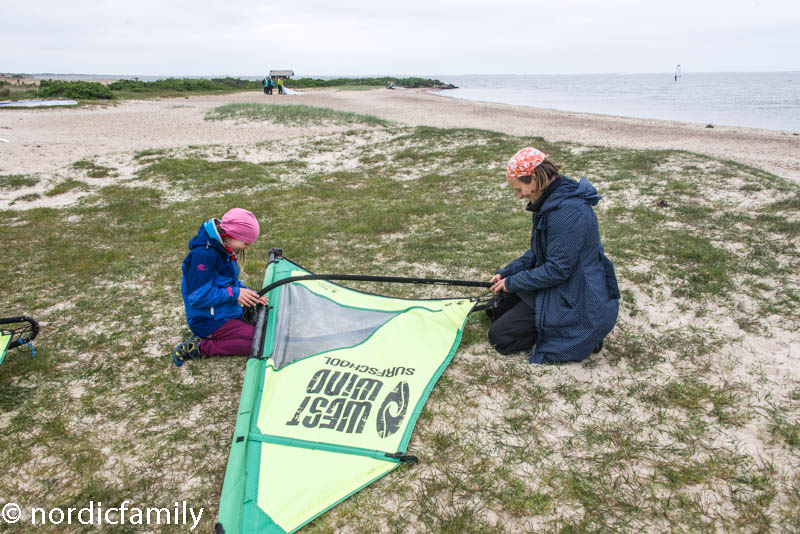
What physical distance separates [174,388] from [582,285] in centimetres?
340

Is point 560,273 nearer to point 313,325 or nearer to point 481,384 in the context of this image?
point 481,384

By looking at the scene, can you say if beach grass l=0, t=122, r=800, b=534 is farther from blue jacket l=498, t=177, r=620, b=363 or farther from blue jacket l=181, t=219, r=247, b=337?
blue jacket l=181, t=219, r=247, b=337

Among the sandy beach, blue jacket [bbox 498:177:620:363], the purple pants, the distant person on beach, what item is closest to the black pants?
the distant person on beach

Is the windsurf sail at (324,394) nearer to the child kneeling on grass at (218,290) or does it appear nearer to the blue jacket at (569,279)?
the child kneeling on grass at (218,290)

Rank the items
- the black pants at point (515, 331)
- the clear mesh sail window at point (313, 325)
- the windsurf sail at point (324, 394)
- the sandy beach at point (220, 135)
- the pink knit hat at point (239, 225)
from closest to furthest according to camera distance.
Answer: the windsurf sail at point (324, 394)
the pink knit hat at point (239, 225)
the clear mesh sail window at point (313, 325)
the black pants at point (515, 331)
the sandy beach at point (220, 135)

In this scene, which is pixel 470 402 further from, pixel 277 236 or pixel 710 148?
pixel 710 148

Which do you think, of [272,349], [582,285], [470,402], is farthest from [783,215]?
[272,349]

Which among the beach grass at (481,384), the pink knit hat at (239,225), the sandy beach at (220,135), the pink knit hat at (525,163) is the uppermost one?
the sandy beach at (220,135)

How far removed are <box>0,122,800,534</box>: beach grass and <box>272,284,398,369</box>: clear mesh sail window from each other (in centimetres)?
56

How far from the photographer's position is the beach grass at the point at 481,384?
2.68 metres

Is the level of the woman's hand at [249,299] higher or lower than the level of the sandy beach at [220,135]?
lower

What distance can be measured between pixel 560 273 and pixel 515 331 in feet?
2.40

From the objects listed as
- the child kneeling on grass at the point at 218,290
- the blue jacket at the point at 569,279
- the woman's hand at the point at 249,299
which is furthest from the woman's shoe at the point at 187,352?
the blue jacket at the point at 569,279

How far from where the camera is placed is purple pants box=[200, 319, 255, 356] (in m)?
4.03
